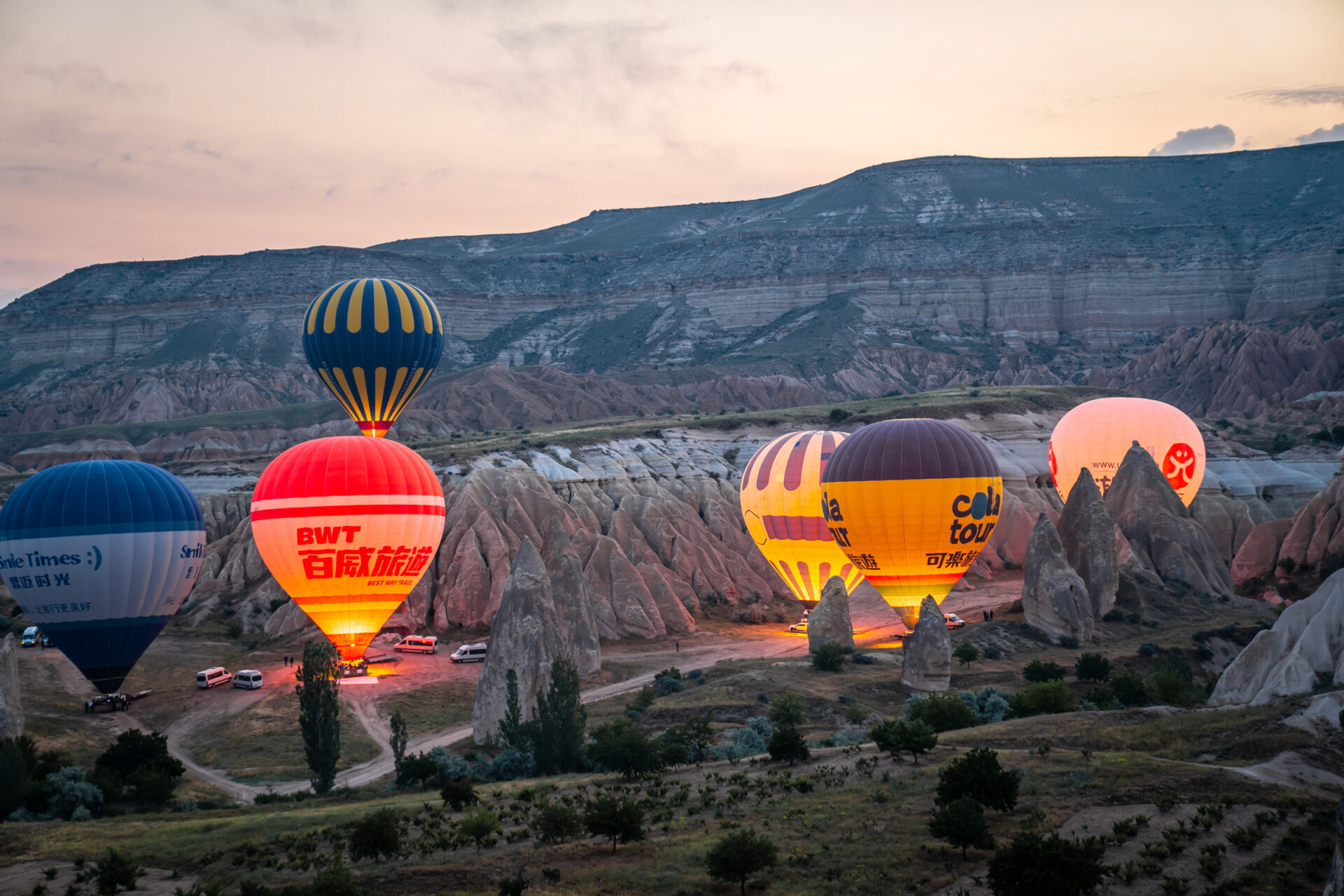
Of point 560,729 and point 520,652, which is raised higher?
point 520,652

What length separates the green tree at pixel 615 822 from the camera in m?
24.6

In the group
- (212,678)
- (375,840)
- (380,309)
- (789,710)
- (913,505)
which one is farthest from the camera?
(380,309)

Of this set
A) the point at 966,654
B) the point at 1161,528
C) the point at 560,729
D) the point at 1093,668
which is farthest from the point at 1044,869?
the point at 1161,528

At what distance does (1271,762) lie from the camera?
25703 mm

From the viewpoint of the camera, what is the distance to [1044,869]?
1989 cm

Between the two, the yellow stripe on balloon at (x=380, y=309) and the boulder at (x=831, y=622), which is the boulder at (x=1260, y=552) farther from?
the yellow stripe on balloon at (x=380, y=309)

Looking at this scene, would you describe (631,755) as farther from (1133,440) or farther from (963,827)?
(1133,440)

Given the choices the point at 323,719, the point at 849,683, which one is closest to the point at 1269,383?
the point at 849,683

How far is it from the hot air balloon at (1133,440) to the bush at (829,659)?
98.6 ft

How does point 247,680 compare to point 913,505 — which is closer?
point 247,680

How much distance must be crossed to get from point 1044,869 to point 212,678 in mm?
40030

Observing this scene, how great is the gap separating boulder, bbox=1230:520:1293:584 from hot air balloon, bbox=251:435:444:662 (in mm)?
46145

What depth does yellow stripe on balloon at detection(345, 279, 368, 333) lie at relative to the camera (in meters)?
66.1

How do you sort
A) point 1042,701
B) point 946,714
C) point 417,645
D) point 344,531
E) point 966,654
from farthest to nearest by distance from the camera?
point 417,645 → point 344,531 → point 966,654 → point 1042,701 → point 946,714
